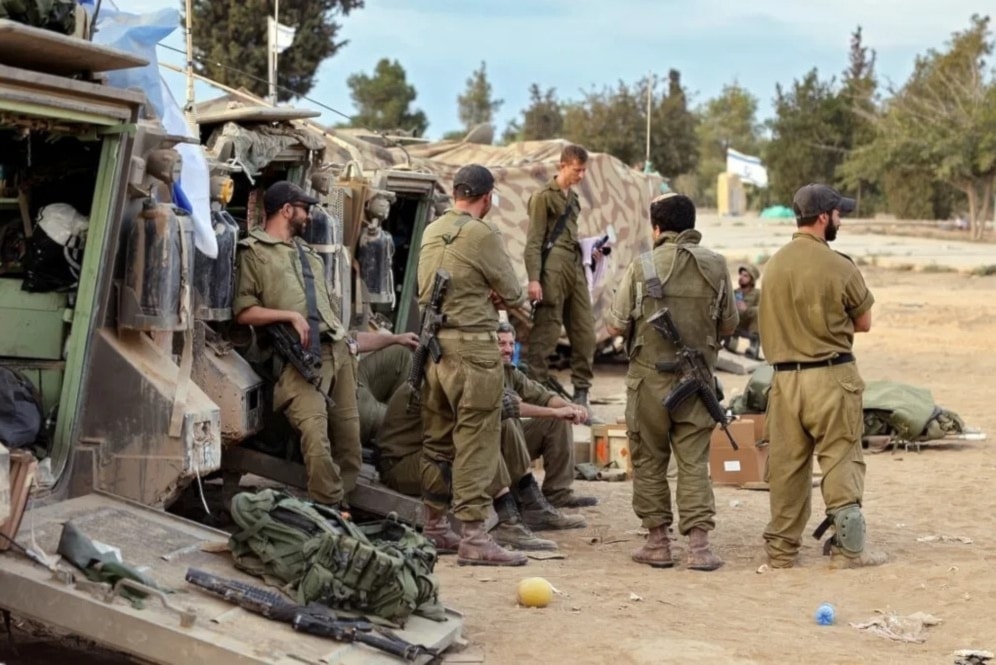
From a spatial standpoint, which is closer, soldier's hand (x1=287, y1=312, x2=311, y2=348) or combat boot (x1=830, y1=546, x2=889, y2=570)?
soldier's hand (x1=287, y1=312, x2=311, y2=348)

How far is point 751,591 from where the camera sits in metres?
7.66

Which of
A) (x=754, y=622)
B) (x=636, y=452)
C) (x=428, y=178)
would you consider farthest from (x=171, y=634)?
(x=428, y=178)

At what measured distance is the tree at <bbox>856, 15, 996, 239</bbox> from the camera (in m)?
40.2

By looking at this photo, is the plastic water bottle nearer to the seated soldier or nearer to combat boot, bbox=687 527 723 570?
combat boot, bbox=687 527 723 570

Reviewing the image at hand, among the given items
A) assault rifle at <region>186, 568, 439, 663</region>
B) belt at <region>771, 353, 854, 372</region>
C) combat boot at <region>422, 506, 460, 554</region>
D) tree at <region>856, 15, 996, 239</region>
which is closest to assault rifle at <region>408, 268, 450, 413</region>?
combat boot at <region>422, 506, 460, 554</region>

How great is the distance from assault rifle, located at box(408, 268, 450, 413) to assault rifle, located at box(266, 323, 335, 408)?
0.53 m

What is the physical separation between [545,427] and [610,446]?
1.90 m

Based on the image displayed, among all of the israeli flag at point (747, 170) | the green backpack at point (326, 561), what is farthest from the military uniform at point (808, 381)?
the israeli flag at point (747, 170)

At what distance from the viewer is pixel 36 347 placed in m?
6.64

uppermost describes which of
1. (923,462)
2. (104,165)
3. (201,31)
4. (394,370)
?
(201,31)

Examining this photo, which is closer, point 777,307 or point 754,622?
point 754,622

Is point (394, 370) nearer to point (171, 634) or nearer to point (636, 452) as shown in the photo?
point (636, 452)

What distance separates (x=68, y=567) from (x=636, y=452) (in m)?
3.54

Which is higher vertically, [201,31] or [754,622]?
[201,31]
